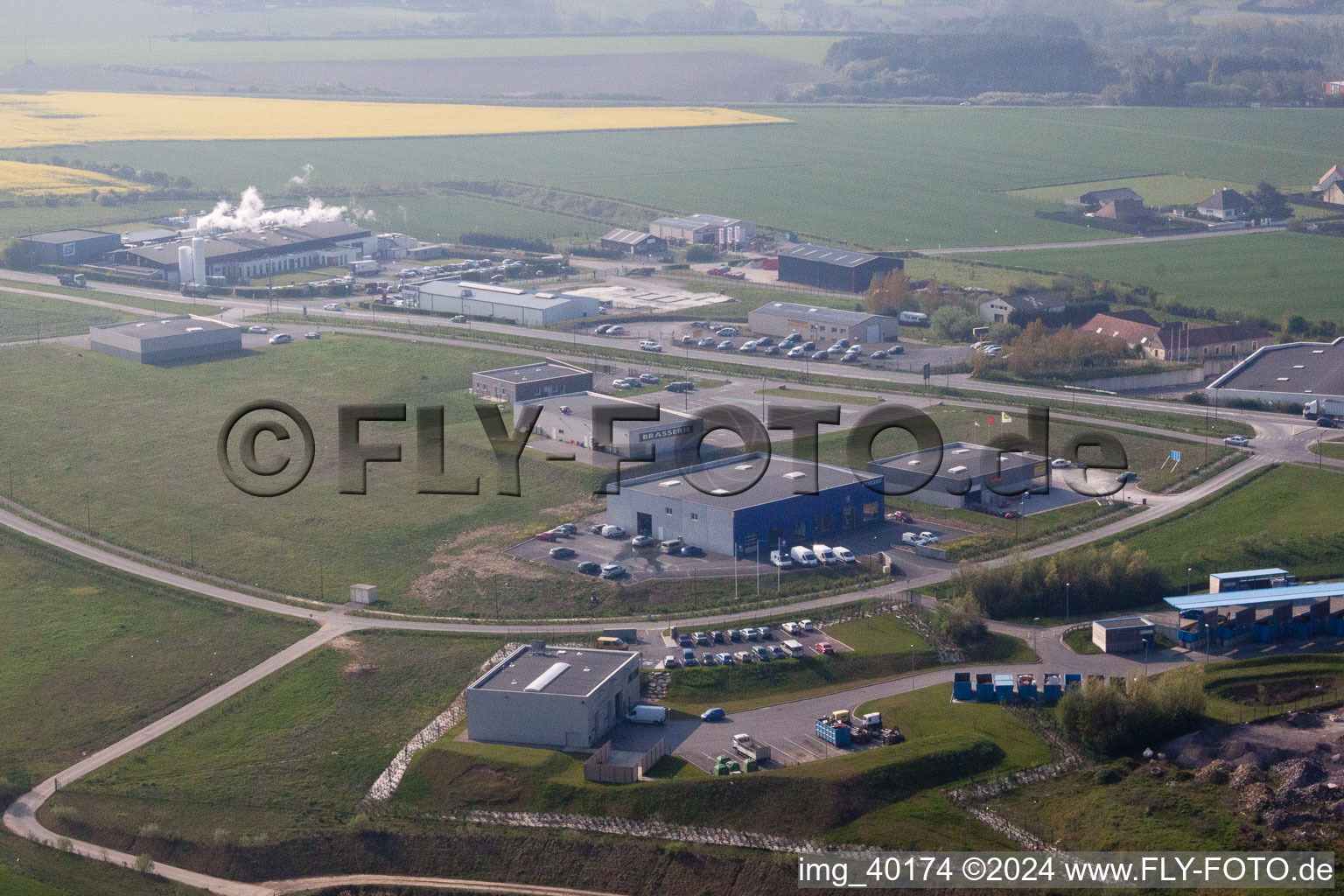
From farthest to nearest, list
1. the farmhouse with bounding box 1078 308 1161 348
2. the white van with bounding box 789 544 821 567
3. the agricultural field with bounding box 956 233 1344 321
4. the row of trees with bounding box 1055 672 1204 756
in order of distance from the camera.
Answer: the agricultural field with bounding box 956 233 1344 321, the farmhouse with bounding box 1078 308 1161 348, the white van with bounding box 789 544 821 567, the row of trees with bounding box 1055 672 1204 756

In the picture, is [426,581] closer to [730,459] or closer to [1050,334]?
[730,459]

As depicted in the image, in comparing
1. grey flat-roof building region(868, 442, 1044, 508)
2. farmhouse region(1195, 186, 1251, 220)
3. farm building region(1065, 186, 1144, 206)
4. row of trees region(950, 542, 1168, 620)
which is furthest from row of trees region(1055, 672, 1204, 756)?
farmhouse region(1195, 186, 1251, 220)

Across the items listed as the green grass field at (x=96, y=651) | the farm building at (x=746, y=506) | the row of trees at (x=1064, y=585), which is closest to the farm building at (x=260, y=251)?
the green grass field at (x=96, y=651)

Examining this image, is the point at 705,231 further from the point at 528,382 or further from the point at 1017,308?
the point at 528,382

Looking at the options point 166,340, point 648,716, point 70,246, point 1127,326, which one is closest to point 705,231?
point 1127,326

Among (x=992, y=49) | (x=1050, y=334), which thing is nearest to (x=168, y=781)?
(x=1050, y=334)

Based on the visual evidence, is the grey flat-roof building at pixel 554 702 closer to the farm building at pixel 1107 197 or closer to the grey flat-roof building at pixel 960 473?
the grey flat-roof building at pixel 960 473

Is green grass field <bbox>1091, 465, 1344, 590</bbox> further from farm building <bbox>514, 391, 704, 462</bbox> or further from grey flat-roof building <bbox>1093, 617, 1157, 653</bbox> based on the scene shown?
farm building <bbox>514, 391, 704, 462</bbox>
